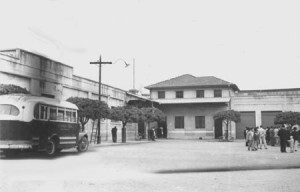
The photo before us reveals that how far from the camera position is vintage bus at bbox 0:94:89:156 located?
645 centimetres

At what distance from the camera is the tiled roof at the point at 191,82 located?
42.1m

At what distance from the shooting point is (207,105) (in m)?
42.4

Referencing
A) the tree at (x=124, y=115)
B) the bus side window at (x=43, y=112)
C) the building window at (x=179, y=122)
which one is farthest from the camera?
the building window at (x=179, y=122)

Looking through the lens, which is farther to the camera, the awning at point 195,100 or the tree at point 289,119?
the awning at point 195,100

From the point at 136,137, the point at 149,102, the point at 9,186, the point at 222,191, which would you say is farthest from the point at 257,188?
the point at 149,102

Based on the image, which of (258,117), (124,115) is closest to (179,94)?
(258,117)

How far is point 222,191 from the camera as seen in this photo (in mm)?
7418

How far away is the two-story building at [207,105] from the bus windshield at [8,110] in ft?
112

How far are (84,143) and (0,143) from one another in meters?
8.28

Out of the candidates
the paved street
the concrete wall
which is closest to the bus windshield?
the paved street

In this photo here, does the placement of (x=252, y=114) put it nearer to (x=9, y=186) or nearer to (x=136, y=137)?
(x=136, y=137)

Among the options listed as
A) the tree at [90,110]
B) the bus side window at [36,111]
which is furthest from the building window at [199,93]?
the bus side window at [36,111]

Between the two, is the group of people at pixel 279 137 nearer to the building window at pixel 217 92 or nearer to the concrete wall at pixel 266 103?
the concrete wall at pixel 266 103

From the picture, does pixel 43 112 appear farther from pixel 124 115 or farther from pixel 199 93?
pixel 199 93
